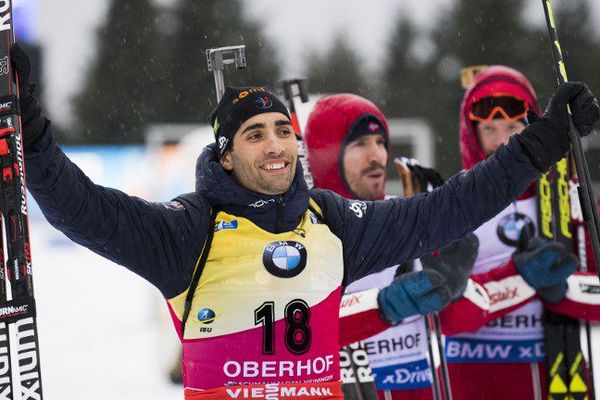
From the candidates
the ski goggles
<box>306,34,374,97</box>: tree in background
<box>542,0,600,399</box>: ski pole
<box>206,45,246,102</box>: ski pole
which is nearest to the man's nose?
<box>206,45,246,102</box>: ski pole

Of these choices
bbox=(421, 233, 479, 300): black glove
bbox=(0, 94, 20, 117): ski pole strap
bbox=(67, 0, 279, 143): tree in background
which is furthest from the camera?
bbox=(67, 0, 279, 143): tree in background

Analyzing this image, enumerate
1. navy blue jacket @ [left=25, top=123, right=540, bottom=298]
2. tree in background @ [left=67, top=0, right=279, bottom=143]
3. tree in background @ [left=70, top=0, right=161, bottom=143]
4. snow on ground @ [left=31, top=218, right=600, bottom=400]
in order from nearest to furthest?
1. navy blue jacket @ [left=25, top=123, right=540, bottom=298]
2. snow on ground @ [left=31, top=218, right=600, bottom=400]
3. tree in background @ [left=67, top=0, right=279, bottom=143]
4. tree in background @ [left=70, top=0, right=161, bottom=143]

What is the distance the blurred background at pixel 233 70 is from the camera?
21375mm

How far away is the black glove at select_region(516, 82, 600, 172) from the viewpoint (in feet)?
12.3

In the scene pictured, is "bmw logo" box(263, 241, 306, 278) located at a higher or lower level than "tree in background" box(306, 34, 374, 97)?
lower

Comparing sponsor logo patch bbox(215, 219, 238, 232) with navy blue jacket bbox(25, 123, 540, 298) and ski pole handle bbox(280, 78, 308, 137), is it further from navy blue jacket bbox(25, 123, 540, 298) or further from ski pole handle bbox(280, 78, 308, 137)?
ski pole handle bbox(280, 78, 308, 137)

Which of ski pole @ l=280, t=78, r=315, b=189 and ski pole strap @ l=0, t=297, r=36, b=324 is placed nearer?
ski pole strap @ l=0, t=297, r=36, b=324

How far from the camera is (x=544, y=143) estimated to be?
381cm

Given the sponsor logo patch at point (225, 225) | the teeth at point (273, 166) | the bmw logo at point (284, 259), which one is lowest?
the bmw logo at point (284, 259)

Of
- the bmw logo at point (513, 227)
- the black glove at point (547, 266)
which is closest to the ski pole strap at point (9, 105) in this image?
the black glove at point (547, 266)

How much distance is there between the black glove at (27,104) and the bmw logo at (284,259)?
3.01 feet

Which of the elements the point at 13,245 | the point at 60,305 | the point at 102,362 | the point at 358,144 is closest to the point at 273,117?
the point at 13,245

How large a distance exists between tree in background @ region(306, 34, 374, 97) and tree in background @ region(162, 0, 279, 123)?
6.37m

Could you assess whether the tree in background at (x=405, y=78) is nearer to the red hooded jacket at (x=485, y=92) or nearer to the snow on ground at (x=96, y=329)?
the snow on ground at (x=96, y=329)
